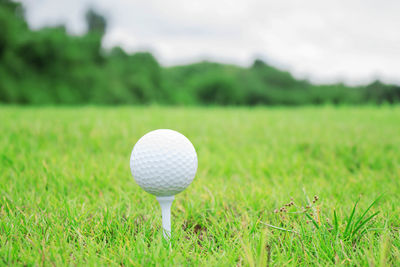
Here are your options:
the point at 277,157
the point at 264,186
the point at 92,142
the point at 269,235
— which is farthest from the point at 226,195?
the point at 92,142

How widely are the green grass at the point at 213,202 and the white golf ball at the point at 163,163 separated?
248mm

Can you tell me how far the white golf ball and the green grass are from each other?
248 millimetres

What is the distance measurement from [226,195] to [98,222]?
87 cm

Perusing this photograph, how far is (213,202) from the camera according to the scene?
188cm

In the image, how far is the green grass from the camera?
1351 millimetres

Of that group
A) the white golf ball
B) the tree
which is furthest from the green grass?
the tree

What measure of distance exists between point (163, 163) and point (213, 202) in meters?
0.57

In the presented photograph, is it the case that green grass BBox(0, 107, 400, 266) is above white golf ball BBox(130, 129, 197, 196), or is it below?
below

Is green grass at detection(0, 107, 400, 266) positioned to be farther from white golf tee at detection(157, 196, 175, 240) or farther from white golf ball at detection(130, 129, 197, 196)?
white golf ball at detection(130, 129, 197, 196)

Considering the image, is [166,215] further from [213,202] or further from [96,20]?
[96,20]

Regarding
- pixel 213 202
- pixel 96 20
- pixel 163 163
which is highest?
pixel 96 20

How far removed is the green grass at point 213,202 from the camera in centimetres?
135

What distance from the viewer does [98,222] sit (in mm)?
1587

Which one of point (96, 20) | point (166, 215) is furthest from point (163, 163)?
point (96, 20)
